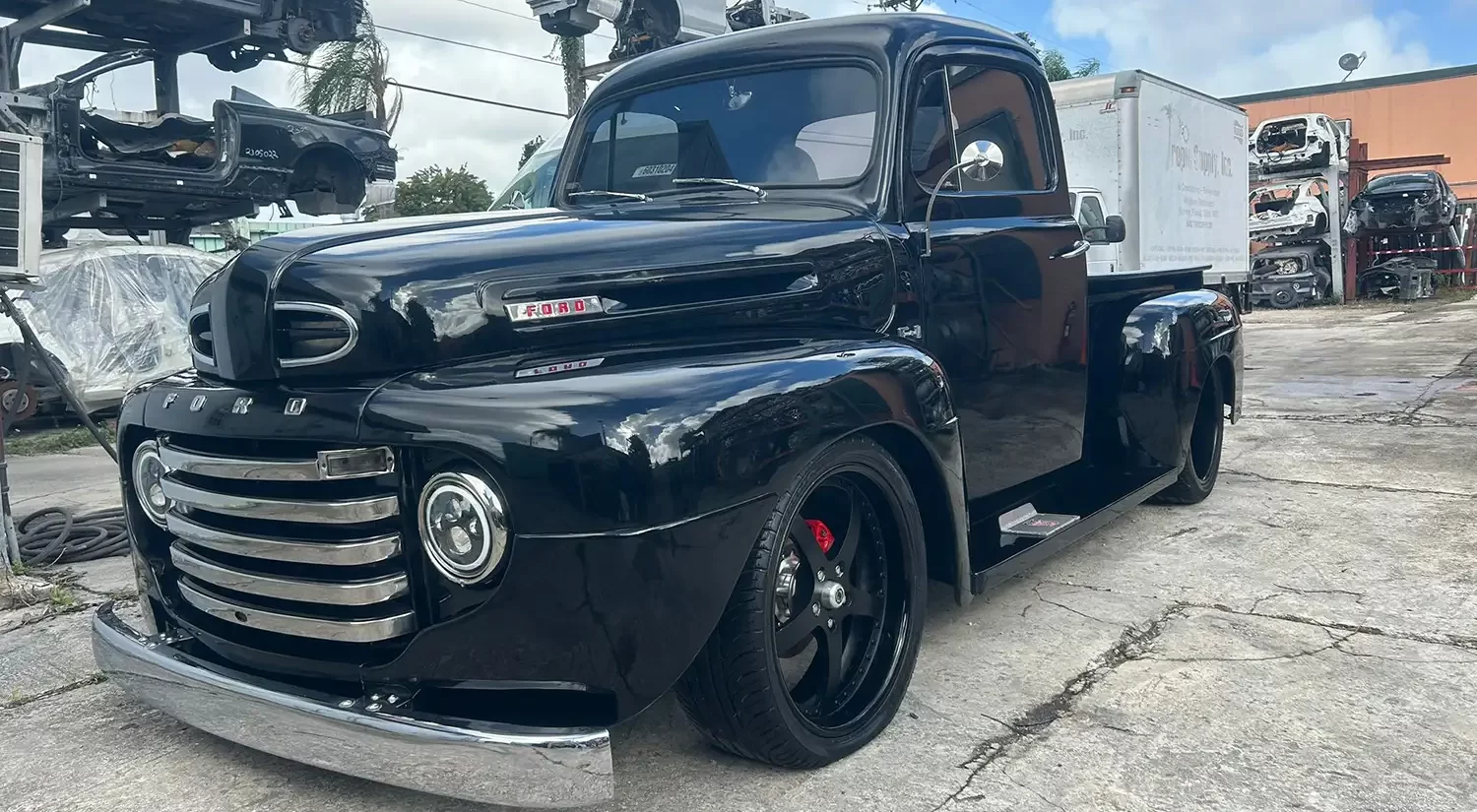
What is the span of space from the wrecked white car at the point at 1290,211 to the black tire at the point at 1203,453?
57.4ft

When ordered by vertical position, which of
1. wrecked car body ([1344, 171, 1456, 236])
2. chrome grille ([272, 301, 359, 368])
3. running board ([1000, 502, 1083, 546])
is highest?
wrecked car body ([1344, 171, 1456, 236])

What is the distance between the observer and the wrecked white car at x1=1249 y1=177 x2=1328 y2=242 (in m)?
21.6

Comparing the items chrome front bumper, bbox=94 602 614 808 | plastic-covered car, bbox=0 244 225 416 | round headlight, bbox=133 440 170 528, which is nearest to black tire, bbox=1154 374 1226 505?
chrome front bumper, bbox=94 602 614 808

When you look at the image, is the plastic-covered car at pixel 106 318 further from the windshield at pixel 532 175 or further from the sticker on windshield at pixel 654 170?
the sticker on windshield at pixel 654 170

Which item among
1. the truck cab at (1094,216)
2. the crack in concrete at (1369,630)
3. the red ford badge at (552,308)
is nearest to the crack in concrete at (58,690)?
the red ford badge at (552,308)

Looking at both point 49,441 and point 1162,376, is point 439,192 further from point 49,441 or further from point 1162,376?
point 1162,376

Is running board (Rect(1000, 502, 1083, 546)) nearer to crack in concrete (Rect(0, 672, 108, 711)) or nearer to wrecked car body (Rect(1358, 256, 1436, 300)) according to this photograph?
crack in concrete (Rect(0, 672, 108, 711))

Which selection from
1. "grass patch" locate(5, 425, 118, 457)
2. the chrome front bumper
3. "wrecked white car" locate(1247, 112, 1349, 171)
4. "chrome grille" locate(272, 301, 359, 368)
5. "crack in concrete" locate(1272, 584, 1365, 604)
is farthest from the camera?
"wrecked white car" locate(1247, 112, 1349, 171)

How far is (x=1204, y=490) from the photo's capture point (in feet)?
18.4

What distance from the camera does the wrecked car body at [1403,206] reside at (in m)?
20.6

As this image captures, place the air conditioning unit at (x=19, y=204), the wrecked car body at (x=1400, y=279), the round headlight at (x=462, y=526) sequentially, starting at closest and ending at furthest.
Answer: the round headlight at (x=462, y=526) < the air conditioning unit at (x=19, y=204) < the wrecked car body at (x=1400, y=279)

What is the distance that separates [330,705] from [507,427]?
67 cm

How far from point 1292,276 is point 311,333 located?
72.8ft

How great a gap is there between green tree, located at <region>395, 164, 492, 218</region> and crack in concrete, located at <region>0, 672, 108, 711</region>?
24282mm
